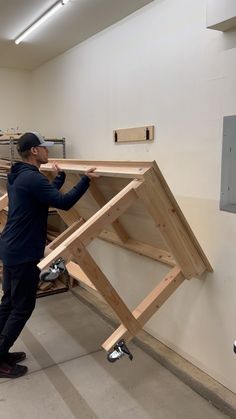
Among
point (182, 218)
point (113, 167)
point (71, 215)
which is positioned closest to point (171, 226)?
point (182, 218)

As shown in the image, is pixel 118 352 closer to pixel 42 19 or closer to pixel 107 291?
pixel 107 291

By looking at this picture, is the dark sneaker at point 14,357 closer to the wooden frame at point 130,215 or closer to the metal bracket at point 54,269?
the wooden frame at point 130,215

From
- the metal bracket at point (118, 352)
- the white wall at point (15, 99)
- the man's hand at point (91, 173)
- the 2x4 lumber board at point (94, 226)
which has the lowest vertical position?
the metal bracket at point (118, 352)

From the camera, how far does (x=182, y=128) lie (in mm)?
2404

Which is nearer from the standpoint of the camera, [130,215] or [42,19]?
[130,215]

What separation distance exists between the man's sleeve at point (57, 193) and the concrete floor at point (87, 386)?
1214 mm

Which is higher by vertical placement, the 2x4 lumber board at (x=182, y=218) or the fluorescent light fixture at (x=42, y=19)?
the fluorescent light fixture at (x=42, y=19)

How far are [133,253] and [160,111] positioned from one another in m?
1.20

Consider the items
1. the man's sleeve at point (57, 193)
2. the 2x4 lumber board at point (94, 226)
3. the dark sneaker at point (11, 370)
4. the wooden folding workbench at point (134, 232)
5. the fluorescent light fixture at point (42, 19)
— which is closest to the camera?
the 2x4 lumber board at point (94, 226)

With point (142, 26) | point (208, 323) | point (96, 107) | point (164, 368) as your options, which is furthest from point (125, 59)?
point (164, 368)

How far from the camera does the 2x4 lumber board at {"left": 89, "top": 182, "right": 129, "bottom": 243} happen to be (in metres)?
2.55

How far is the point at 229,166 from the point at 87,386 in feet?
5.50

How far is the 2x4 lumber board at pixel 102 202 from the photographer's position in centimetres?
255

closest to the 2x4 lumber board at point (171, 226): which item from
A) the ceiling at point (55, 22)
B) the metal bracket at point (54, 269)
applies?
the metal bracket at point (54, 269)
